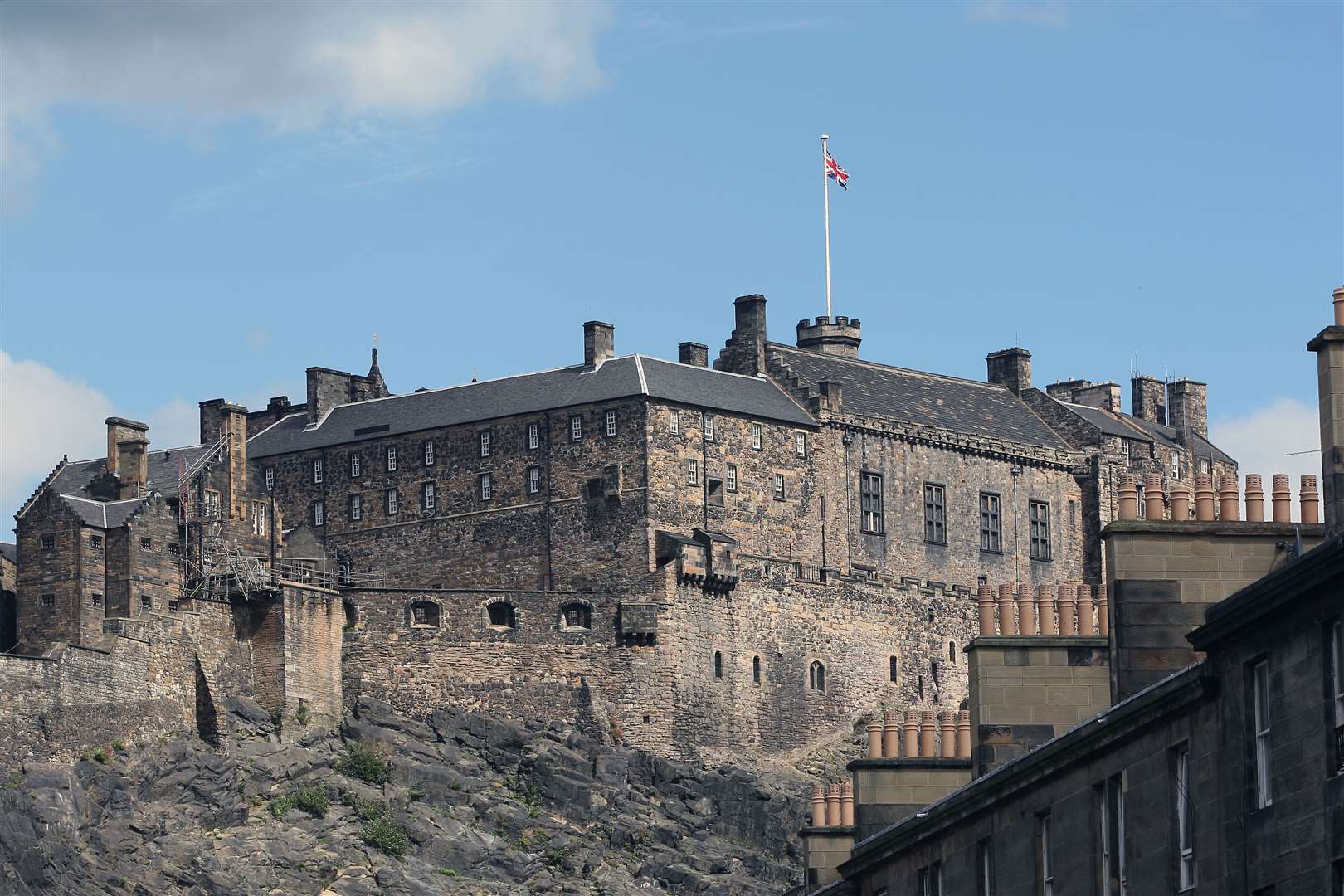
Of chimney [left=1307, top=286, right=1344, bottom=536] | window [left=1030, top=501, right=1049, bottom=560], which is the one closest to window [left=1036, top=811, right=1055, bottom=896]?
chimney [left=1307, top=286, right=1344, bottom=536]

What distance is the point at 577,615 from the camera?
95125 millimetres

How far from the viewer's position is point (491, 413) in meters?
99.1

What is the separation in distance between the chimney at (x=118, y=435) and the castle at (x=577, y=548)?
4.4 inches

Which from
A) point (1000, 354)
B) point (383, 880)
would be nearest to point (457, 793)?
point (383, 880)

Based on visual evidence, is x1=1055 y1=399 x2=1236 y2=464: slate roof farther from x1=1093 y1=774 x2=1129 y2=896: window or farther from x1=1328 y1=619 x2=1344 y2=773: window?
x1=1328 y1=619 x2=1344 y2=773: window

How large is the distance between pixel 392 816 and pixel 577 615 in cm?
1068

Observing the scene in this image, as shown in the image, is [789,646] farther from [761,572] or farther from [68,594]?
[68,594]

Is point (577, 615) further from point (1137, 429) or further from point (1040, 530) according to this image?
point (1137, 429)

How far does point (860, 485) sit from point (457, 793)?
18788 mm

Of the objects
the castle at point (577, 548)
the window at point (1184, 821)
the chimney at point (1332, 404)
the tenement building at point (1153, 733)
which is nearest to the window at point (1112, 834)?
the tenement building at point (1153, 733)

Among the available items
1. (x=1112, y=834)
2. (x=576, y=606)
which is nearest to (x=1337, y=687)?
(x=1112, y=834)

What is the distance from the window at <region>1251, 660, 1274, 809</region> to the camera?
1053 inches

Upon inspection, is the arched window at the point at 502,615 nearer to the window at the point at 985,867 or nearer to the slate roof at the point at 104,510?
the slate roof at the point at 104,510

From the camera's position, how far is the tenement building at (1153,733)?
26141 millimetres
